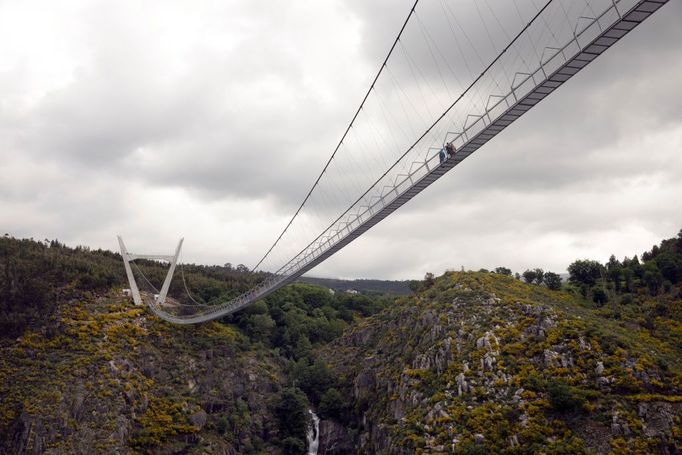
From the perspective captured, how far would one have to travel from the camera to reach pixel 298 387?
191 feet

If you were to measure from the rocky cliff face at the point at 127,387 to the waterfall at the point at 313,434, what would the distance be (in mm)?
3888

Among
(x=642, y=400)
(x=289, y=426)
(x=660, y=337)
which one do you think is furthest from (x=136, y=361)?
(x=660, y=337)

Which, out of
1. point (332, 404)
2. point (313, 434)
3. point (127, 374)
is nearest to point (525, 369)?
point (332, 404)

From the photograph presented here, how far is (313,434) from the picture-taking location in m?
54.5

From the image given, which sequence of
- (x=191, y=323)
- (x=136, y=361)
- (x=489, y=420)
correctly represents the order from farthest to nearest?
(x=191, y=323), (x=136, y=361), (x=489, y=420)

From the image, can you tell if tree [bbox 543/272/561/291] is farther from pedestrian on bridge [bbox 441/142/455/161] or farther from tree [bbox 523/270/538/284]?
pedestrian on bridge [bbox 441/142/455/161]

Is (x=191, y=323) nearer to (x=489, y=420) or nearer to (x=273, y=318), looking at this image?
(x=273, y=318)

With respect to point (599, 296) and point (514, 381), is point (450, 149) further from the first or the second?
point (599, 296)

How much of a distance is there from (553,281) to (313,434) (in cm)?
3169

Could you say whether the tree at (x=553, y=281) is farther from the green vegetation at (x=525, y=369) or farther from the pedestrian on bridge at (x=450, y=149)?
the pedestrian on bridge at (x=450, y=149)

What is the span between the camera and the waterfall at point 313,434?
53.3 m

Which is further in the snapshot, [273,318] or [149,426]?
[273,318]

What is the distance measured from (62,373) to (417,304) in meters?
35.3

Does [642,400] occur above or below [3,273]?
below
